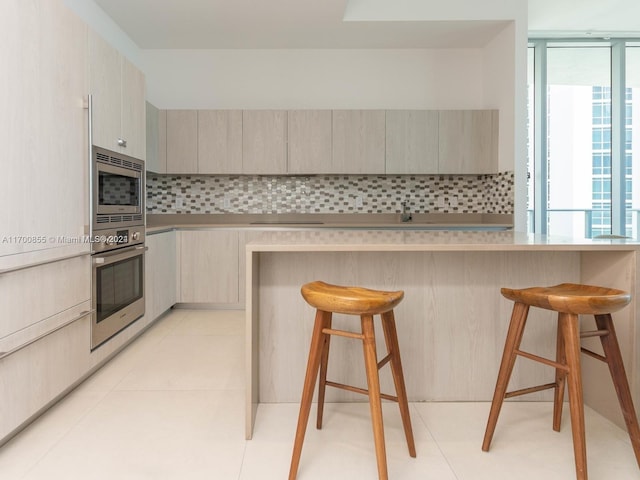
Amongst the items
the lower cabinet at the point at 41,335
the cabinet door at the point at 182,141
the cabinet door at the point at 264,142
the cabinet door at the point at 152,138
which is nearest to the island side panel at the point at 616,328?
the lower cabinet at the point at 41,335

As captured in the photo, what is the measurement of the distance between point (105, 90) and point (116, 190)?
585 millimetres

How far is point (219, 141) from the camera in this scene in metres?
4.61

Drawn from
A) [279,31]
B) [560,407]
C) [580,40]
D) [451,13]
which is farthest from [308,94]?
[560,407]

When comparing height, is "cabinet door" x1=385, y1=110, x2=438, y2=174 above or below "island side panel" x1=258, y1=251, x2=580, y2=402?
above

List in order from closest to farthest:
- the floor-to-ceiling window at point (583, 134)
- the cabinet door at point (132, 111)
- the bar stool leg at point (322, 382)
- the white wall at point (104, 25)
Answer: the bar stool leg at point (322, 382)
the cabinet door at point (132, 111)
the white wall at point (104, 25)
the floor-to-ceiling window at point (583, 134)

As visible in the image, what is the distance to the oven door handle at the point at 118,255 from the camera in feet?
8.84

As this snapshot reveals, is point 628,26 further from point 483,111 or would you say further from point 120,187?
point 120,187

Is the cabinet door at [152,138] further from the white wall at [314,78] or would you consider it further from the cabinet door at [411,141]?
the cabinet door at [411,141]

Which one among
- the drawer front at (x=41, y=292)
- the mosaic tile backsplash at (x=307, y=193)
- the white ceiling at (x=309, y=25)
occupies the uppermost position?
the white ceiling at (x=309, y=25)

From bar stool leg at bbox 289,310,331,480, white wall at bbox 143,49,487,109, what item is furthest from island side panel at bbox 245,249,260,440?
white wall at bbox 143,49,487,109

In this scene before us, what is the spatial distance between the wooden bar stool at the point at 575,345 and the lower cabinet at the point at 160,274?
270 cm

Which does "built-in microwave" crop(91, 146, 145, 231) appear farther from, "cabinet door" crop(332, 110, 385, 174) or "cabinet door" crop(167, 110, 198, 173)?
"cabinet door" crop(332, 110, 385, 174)

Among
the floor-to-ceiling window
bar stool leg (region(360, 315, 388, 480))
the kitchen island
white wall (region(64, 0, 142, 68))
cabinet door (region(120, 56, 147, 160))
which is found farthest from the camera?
the floor-to-ceiling window

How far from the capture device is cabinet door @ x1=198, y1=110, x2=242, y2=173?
4602mm
